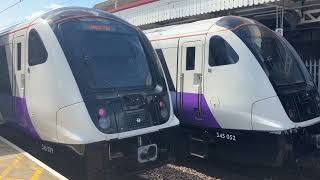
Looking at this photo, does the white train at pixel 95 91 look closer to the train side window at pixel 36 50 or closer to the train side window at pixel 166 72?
the train side window at pixel 36 50

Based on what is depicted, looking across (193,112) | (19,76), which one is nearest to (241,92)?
(193,112)

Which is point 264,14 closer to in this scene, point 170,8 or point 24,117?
point 170,8

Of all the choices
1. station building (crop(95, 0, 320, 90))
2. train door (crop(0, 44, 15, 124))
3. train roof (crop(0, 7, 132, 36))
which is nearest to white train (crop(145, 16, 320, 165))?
train roof (crop(0, 7, 132, 36))

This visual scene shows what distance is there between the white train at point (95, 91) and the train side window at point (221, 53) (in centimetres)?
121

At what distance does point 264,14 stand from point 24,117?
783cm

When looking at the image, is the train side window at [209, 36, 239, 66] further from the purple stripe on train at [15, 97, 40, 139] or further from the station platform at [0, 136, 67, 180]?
the station platform at [0, 136, 67, 180]

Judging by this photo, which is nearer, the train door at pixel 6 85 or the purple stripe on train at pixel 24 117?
the purple stripe on train at pixel 24 117

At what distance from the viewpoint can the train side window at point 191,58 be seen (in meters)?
9.05

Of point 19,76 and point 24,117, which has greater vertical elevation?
point 19,76

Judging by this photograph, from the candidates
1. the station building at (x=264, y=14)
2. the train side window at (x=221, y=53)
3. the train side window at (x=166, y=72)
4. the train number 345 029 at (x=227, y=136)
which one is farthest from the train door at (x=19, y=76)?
the station building at (x=264, y=14)

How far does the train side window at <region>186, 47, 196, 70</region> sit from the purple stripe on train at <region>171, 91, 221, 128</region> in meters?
0.55

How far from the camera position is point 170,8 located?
14664mm

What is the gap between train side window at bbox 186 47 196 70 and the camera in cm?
905

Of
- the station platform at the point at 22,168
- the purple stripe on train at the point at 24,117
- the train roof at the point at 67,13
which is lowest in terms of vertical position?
the station platform at the point at 22,168
